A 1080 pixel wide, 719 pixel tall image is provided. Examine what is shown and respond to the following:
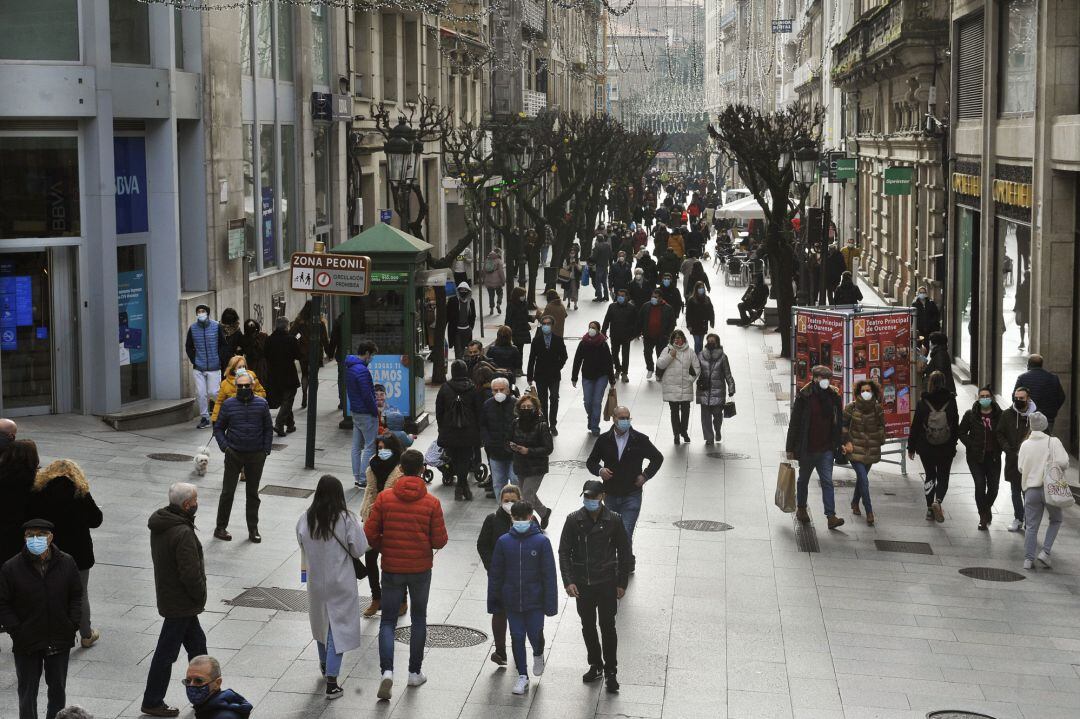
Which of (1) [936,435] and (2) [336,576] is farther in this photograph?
(1) [936,435]

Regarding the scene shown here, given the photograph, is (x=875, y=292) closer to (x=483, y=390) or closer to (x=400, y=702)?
(x=483, y=390)

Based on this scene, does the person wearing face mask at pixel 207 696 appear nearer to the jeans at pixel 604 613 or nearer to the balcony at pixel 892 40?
the jeans at pixel 604 613

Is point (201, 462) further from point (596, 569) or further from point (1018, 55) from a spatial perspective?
point (1018, 55)

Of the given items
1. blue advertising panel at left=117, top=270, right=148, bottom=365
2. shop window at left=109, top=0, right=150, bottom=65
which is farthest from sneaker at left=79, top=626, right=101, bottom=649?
shop window at left=109, top=0, right=150, bottom=65

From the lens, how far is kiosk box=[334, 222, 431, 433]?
20469mm

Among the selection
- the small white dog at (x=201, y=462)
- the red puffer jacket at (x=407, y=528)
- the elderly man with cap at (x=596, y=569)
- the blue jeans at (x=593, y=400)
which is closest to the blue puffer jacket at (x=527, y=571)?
the elderly man with cap at (x=596, y=569)

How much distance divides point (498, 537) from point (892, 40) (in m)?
28.4

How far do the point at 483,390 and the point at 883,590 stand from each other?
508 cm

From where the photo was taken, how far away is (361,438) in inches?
699

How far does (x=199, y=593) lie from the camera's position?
33.1 feet

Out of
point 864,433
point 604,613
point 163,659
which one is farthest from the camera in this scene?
point 864,433

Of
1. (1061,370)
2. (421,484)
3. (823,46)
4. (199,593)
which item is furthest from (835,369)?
(823,46)

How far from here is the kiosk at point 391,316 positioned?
67.2 ft

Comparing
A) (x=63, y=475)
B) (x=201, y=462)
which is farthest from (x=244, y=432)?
(x=63, y=475)
